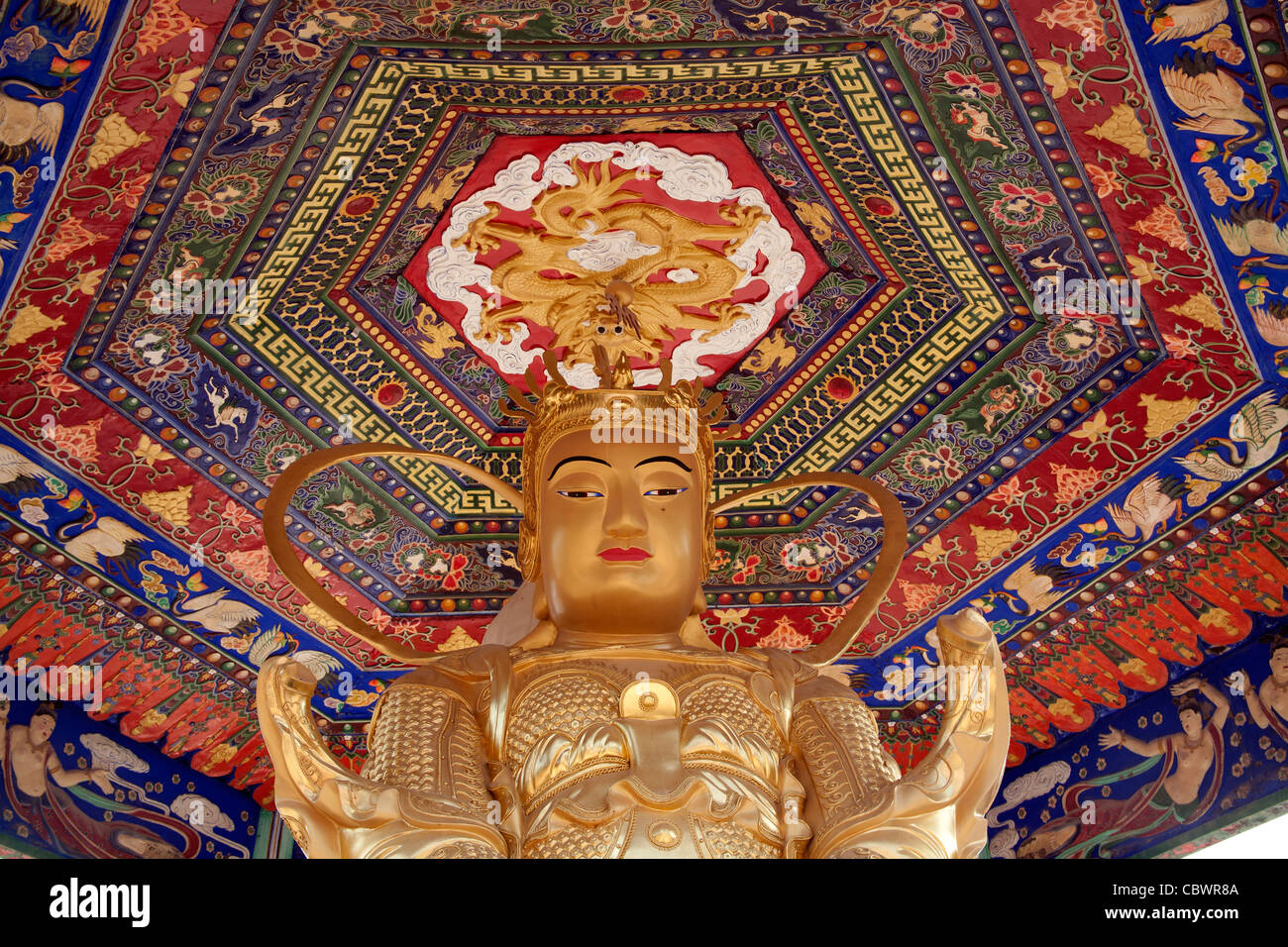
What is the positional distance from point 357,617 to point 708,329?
83.6 inches

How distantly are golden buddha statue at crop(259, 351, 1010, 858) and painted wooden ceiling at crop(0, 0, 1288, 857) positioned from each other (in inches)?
41.2

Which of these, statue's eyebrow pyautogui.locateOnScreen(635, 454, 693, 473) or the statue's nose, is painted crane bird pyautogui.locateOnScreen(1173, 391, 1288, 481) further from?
the statue's nose

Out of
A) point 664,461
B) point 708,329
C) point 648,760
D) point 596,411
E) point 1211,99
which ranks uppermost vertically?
point 708,329

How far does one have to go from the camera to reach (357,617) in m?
4.72

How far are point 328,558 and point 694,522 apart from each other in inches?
88.4

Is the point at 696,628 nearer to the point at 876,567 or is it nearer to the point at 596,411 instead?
the point at 876,567

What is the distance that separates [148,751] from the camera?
6480 mm

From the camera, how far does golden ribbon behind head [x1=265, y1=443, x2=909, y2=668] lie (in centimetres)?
455

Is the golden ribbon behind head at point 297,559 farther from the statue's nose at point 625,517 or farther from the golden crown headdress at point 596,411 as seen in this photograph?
the statue's nose at point 625,517

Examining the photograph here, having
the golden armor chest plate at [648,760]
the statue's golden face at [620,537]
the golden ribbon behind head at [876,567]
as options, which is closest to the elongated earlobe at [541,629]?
the statue's golden face at [620,537]

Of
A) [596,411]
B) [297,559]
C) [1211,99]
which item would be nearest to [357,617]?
[297,559]

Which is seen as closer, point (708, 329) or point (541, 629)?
point (541, 629)

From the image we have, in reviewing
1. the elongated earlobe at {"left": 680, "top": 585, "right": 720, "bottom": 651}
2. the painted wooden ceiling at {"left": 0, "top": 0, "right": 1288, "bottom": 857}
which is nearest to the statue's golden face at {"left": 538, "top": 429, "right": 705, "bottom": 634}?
the elongated earlobe at {"left": 680, "top": 585, "right": 720, "bottom": 651}

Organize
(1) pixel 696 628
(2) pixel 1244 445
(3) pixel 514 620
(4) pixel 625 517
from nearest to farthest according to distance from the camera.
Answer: (4) pixel 625 517
(1) pixel 696 628
(2) pixel 1244 445
(3) pixel 514 620
